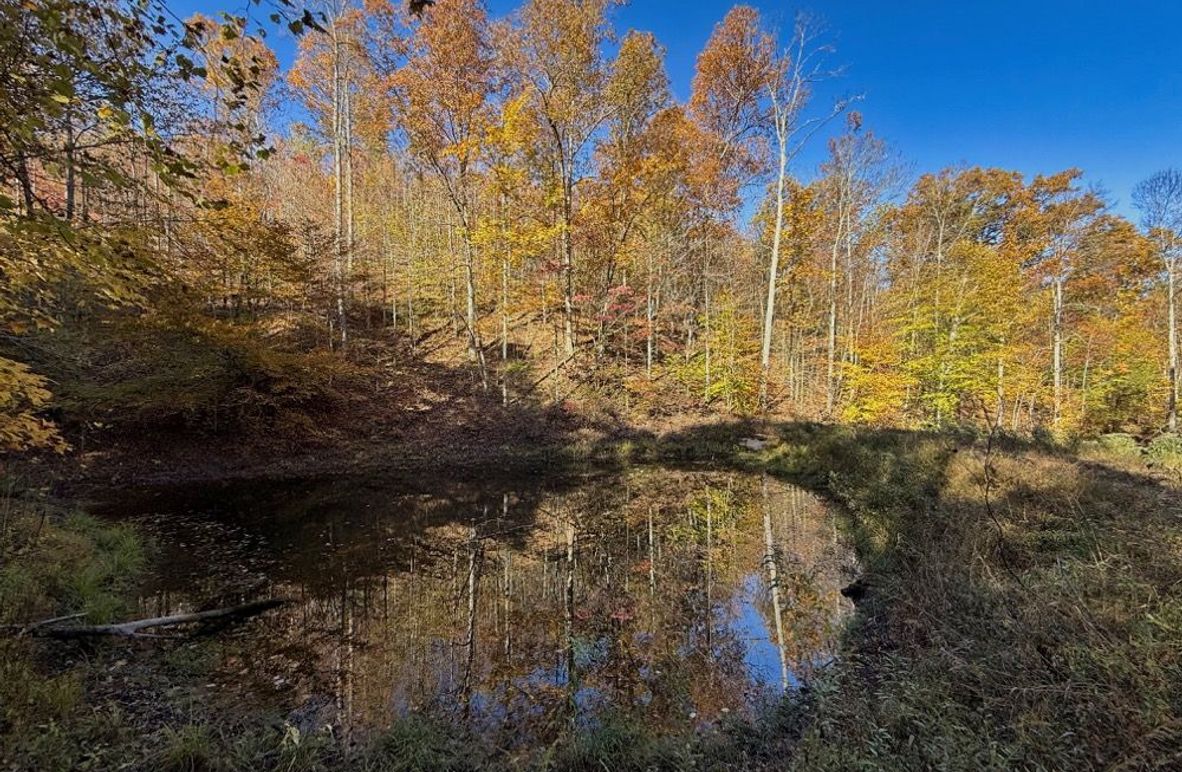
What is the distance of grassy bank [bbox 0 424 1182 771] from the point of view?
287 centimetres

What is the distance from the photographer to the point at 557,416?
717 inches

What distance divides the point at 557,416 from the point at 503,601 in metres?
11.8

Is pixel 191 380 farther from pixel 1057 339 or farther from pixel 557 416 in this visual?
pixel 1057 339

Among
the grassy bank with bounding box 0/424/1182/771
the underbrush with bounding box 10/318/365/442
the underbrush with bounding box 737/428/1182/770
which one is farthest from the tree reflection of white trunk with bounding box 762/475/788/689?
the underbrush with bounding box 10/318/365/442

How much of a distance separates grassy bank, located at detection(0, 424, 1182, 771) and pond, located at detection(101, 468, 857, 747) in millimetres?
476

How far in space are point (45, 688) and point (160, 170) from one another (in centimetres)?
365

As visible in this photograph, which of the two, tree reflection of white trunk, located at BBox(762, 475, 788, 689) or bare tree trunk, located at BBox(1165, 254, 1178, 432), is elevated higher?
bare tree trunk, located at BBox(1165, 254, 1178, 432)

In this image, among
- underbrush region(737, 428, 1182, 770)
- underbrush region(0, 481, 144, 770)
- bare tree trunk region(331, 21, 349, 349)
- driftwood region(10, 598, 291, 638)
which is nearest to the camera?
underbrush region(737, 428, 1182, 770)

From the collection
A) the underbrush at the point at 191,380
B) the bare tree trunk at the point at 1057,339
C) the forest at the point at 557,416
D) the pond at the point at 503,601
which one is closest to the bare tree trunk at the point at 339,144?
the forest at the point at 557,416

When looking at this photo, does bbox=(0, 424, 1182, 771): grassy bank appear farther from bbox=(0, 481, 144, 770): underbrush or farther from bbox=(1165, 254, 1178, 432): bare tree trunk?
bbox=(1165, 254, 1178, 432): bare tree trunk

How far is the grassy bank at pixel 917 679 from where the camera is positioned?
287 cm

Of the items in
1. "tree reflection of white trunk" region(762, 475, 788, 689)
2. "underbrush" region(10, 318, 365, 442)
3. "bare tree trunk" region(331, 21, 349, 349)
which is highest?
"bare tree trunk" region(331, 21, 349, 349)

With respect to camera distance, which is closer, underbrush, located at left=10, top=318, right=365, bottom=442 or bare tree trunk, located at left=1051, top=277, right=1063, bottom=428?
underbrush, located at left=10, top=318, right=365, bottom=442

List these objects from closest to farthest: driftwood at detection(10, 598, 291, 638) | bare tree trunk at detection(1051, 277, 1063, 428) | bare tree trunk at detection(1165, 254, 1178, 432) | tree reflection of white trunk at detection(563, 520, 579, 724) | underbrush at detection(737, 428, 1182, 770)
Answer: underbrush at detection(737, 428, 1182, 770), driftwood at detection(10, 598, 291, 638), tree reflection of white trunk at detection(563, 520, 579, 724), bare tree trunk at detection(1165, 254, 1178, 432), bare tree trunk at detection(1051, 277, 1063, 428)
